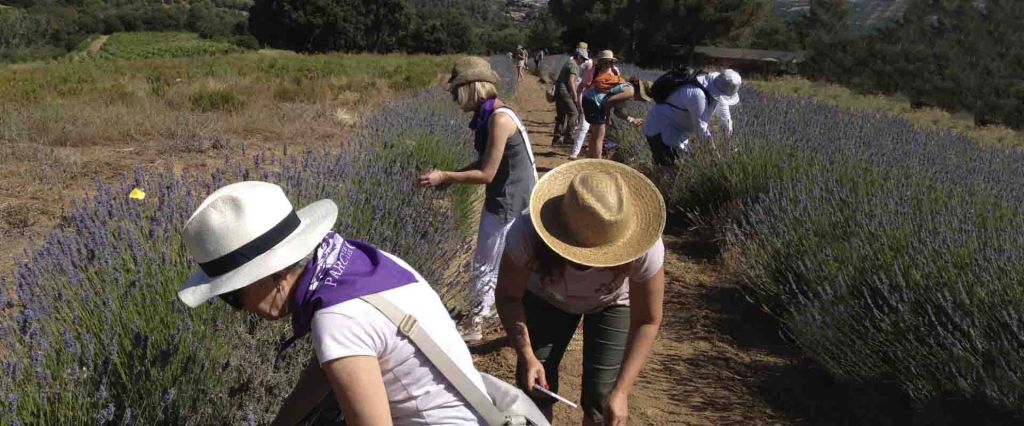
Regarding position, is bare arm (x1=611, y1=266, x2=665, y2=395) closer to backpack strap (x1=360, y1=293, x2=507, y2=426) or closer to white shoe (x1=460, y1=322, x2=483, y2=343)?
backpack strap (x1=360, y1=293, x2=507, y2=426)

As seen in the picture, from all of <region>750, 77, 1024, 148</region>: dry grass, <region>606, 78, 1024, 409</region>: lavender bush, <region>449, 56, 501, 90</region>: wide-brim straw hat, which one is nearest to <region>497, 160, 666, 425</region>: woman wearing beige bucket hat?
<region>449, 56, 501, 90</region>: wide-brim straw hat

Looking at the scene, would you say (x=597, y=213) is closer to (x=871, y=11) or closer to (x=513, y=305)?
(x=513, y=305)

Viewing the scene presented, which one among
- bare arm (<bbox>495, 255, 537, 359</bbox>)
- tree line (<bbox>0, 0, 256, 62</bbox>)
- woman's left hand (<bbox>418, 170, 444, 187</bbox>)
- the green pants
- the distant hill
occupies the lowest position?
tree line (<bbox>0, 0, 256, 62</bbox>)

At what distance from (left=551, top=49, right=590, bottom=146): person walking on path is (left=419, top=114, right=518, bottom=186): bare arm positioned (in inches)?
273

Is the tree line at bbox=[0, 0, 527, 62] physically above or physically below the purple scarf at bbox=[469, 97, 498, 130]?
below

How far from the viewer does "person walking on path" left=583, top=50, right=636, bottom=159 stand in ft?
25.5

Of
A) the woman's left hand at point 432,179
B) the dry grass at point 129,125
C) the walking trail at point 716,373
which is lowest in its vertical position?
the dry grass at point 129,125

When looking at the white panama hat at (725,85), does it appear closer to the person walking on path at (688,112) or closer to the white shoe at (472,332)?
the person walking on path at (688,112)

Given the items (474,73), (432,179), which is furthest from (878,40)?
(432,179)

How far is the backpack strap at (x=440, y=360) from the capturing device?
1.47 m

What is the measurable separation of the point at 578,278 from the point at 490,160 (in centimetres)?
108

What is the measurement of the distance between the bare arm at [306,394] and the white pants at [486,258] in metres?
1.78

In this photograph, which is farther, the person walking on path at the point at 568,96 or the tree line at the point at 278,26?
the tree line at the point at 278,26

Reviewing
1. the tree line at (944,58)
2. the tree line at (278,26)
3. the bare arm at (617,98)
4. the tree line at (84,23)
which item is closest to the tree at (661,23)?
the tree line at (944,58)
